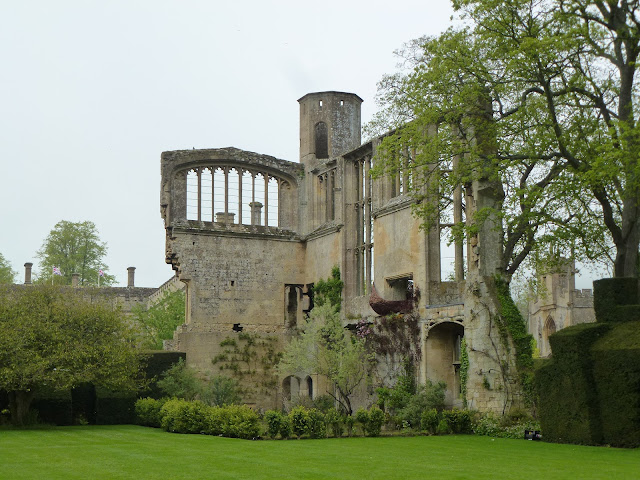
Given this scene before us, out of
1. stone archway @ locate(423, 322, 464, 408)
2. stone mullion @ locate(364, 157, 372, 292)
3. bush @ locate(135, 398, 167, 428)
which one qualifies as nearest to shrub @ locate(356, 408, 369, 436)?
stone archway @ locate(423, 322, 464, 408)

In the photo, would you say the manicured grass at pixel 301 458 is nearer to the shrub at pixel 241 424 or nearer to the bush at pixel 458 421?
the shrub at pixel 241 424

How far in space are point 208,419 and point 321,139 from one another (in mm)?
17986

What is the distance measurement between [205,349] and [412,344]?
391 inches

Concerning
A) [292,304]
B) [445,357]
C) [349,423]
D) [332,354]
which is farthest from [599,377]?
[292,304]

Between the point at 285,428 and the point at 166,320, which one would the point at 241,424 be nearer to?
the point at 285,428

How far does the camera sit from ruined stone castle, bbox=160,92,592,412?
1118 inches

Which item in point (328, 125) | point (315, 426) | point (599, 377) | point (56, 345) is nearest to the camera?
point (599, 377)

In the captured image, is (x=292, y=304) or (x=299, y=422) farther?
(x=292, y=304)

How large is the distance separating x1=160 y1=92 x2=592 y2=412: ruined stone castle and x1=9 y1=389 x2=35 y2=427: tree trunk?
8.75 m

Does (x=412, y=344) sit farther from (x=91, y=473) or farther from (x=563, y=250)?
(x=91, y=473)

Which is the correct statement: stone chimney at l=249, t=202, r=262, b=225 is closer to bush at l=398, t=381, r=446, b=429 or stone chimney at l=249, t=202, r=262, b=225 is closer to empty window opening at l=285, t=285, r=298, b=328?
empty window opening at l=285, t=285, r=298, b=328

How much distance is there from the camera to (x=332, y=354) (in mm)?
28703

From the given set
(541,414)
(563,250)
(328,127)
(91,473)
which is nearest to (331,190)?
(328,127)

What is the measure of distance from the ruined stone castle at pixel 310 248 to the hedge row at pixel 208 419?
7.36 metres
